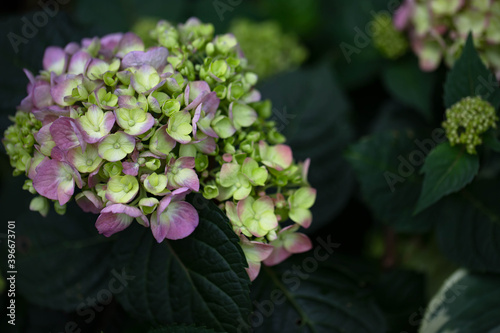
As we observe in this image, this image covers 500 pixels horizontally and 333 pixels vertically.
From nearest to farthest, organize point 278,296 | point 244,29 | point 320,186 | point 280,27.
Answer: point 278,296 → point 320,186 → point 244,29 → point 280,27

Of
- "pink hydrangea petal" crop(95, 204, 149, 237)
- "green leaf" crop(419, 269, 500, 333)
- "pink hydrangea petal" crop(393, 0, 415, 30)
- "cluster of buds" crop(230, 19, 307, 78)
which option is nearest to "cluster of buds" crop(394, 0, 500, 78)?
"pink hydrangea petal" crop(393, 0, 415, 30)

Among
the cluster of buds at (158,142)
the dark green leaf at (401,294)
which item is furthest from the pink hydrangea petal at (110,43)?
the dark green leaf at (401,294)

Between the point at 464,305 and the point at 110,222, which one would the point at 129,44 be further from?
the point at 464,305

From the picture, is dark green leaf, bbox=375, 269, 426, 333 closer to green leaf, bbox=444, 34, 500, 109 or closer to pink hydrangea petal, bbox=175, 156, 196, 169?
green leaf, bbox=444, 34, 500, 109

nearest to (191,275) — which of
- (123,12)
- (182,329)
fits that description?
(182,329)

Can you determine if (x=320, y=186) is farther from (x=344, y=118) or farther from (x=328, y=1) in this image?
(x=328, y=1)

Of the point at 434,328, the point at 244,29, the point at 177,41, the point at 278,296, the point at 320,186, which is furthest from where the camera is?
the point at 244,29

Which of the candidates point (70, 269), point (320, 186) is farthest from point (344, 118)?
point (70, 269)
